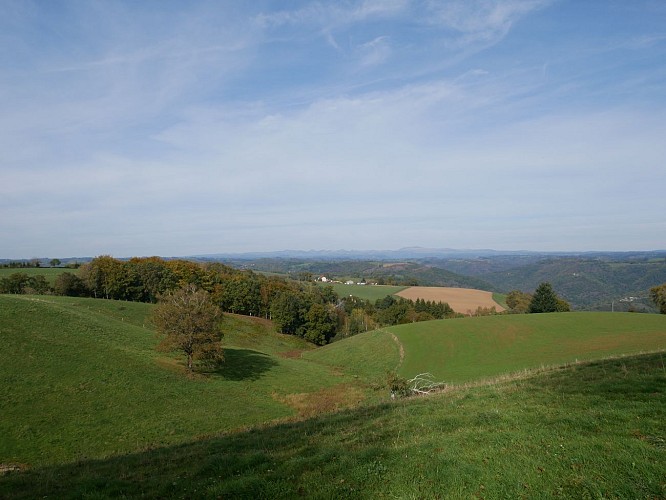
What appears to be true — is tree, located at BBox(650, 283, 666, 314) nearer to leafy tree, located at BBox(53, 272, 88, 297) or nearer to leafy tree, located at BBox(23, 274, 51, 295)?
leafy tree, located at BBox(53, 272, 88, 297)

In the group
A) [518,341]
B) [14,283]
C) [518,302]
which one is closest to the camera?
[518,341]

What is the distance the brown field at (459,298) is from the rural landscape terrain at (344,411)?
47345 millimetres

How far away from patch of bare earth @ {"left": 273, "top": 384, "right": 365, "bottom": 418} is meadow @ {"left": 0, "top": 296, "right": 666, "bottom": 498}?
0.92ft

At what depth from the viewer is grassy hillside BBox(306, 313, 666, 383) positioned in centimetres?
4028

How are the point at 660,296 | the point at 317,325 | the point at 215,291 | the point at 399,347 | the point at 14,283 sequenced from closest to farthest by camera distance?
the point at 399,347, the point at 660,296, the point at 14,283, the point at 317,325, the point at 215,291

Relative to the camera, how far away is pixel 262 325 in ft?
278

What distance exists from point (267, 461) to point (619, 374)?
12.7 metres

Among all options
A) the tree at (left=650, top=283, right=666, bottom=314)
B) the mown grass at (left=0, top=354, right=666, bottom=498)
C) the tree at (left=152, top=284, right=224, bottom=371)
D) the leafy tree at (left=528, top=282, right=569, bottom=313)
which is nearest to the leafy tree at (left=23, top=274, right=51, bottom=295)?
the tree at (left=152, top=284, right=224, bottom=371)

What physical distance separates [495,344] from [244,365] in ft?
106

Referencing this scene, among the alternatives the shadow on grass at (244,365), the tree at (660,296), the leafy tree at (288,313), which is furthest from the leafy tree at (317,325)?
the tree at (660,296)

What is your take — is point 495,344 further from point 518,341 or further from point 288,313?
point 288,313

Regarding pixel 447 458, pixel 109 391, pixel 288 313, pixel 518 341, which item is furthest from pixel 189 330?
pixel 288 313

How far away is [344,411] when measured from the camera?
714 inches

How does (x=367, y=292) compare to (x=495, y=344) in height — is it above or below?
→ below
